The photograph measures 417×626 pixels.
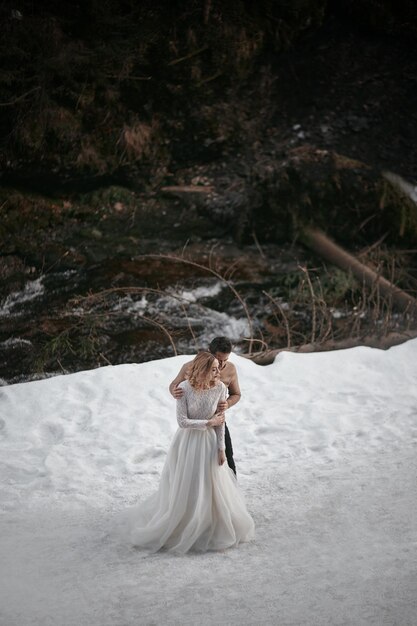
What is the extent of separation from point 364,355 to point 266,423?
197 cm

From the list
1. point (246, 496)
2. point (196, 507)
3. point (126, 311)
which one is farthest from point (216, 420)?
point (126, 311)

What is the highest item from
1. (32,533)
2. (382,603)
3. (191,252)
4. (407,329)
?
(382,603)

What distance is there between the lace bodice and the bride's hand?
0.02 meters

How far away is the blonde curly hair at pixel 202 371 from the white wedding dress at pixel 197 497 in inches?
2.2

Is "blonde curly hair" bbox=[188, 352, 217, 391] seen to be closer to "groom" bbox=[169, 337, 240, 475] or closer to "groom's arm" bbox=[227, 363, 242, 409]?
"groom" bbox=[169, 337, 240, 475]

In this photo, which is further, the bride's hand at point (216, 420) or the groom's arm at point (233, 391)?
the groom's arm at point (233, 391)

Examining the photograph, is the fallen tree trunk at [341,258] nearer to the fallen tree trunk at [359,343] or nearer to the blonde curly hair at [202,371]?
the fallen tree trunk at [359,343]

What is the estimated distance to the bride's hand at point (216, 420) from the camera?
4875 mm

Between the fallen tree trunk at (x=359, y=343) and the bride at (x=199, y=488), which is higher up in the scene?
the bride at (x=199, y=488)

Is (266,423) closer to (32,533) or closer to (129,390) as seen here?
(129,390)

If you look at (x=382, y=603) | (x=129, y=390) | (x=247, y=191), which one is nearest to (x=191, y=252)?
(x=247, y=191)

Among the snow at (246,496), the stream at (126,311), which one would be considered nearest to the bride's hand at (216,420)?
the snow at (246,496)

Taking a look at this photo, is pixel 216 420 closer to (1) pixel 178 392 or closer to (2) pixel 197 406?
(2) pixel 197 406

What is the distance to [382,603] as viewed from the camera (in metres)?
4.09
